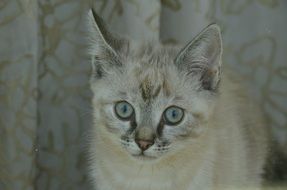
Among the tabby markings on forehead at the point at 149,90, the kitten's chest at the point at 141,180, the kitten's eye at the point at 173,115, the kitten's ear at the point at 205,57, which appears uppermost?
the kitten's ear at the point at 205,57

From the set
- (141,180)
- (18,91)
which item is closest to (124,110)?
(141,180)

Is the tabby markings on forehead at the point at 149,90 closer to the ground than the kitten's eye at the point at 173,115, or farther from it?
farther from it

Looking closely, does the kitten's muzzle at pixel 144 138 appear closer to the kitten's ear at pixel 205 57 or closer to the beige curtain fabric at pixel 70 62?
the kitten's ear at pixel 205 57

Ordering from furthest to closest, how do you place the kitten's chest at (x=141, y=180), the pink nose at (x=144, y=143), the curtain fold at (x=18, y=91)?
the curtain fold at (x=18, y=91) < the kitten's chest at (x=141, y=180) < the pink nose at (x=144, y=143)

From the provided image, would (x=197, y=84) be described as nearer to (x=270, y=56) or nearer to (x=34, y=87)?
(x=270, y=56)

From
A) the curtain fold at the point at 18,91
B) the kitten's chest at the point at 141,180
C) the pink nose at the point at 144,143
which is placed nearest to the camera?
the pink nose at the point at 144,143

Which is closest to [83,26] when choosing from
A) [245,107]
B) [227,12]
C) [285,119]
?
[227,12]

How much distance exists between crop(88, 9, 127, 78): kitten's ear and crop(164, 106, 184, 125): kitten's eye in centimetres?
19

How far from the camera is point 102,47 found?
141 cm

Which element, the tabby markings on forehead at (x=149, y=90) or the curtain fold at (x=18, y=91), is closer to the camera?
the tabby markings on forehead at (x=149, y=90)

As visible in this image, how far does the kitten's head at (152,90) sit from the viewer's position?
134cm

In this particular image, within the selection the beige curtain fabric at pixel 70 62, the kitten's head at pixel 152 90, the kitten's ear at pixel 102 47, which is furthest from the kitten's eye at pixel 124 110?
the beige curtain fabric at pixel 70 62

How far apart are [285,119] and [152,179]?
517mm

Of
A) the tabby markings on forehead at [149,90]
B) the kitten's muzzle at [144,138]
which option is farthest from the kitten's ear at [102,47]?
the kitten's muzzle at [144,138]
